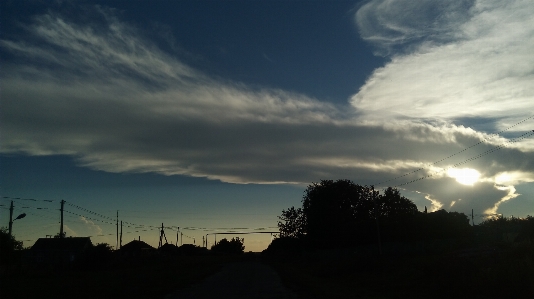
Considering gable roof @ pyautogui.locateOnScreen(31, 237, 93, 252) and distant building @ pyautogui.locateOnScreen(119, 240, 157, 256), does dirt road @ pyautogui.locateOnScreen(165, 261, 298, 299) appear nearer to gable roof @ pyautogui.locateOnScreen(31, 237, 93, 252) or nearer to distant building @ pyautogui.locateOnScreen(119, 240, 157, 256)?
gable roof @ pyautogui.locateOnScreen(31, 237, 93, 252)

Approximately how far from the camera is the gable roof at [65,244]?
95.2 metres

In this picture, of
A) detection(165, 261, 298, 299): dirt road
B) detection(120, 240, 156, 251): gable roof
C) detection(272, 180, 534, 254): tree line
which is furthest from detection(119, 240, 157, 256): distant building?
detection(165, 261, 298, 299): dirt road

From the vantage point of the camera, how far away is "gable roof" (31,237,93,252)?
95150mm

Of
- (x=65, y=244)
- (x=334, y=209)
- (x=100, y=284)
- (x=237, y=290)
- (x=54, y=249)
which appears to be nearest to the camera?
(x=237, y=290)

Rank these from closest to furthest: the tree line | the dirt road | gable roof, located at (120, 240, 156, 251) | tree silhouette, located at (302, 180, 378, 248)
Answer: the dirt road, the tree line, tree silhouette, located at (302, 180, 378, 248), gable roof, located at (120, 240, 156, 251)

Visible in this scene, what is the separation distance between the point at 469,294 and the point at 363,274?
50.2 ft

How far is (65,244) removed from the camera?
96.6m

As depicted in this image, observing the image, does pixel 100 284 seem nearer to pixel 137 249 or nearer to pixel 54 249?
pixel 54 249

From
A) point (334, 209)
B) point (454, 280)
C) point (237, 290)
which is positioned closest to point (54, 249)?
point (334, 209)

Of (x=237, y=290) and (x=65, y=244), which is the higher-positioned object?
(x=65, y=244)

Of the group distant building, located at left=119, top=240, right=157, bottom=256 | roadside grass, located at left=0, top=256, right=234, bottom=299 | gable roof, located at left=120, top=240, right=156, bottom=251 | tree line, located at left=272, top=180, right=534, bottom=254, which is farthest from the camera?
gable roof, located at left=120, top=240, right=156, bottom=251

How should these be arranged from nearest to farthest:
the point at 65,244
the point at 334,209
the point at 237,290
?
1. the point at 237,290
2. the point at 334,209
3. the point at 65,244

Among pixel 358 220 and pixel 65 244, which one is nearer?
pixel 358 220

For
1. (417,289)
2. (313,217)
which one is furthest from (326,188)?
(417,289)
